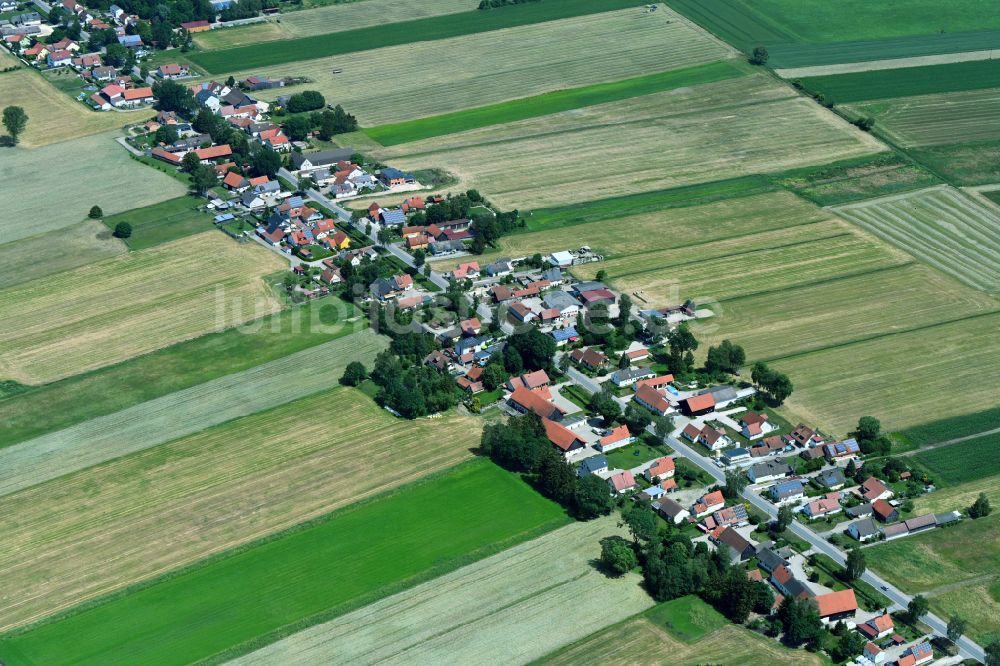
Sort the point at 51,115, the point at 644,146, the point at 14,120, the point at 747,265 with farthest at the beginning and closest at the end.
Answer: the point at 51,115, the point at 14,120, the point at 644,146, the point at 747,265

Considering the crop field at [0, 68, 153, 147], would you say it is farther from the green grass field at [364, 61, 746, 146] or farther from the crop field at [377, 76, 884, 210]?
the crop field at [377, 76, 884, 210]

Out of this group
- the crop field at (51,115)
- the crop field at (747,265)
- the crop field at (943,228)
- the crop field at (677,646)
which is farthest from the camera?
the crop field at (51,115)

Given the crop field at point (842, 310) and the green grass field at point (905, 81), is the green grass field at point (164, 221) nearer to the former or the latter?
the crop field at point (842, 310)

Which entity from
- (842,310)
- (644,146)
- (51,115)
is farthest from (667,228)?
(51,115)

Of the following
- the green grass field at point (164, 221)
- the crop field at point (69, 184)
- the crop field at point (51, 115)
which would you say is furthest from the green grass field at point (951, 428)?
the crop field at point (51, 115)

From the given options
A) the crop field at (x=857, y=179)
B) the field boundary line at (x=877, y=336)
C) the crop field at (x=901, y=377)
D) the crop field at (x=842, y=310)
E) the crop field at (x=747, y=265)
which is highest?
the crop field at (x=857, y=179)

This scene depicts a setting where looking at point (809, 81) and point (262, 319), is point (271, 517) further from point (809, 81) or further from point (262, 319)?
point (809, 81)

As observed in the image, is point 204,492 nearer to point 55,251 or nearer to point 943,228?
point 55,251
